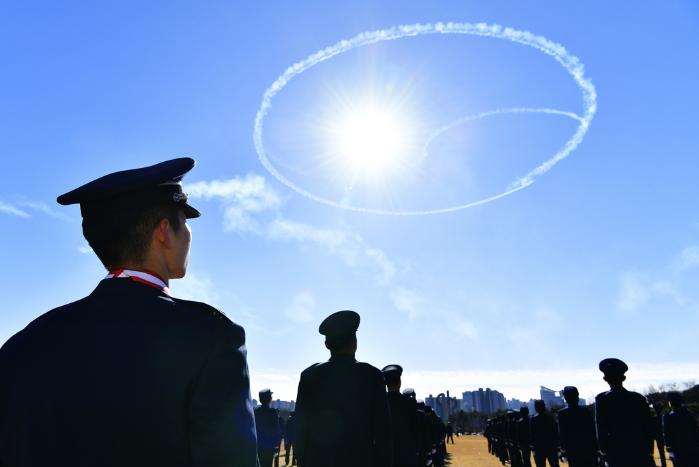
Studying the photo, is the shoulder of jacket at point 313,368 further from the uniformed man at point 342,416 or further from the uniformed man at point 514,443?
the uniformed man at point 514,443

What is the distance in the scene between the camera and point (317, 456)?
17.3ft

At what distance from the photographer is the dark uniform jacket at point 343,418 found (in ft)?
17.0

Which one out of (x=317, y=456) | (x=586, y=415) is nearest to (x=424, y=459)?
(x=586, y=415)

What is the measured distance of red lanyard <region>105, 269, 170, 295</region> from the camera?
1859mm

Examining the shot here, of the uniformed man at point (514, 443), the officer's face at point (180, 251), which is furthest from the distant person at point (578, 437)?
the officer's face at point (180, 251)

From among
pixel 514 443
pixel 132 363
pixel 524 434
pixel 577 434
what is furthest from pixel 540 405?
pixel 132 363

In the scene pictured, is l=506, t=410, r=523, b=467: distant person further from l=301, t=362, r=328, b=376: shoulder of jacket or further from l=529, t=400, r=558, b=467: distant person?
l=301, t=362, r=328, b=376: shoulder of jacket

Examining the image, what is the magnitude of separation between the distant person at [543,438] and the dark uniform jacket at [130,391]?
1507cm

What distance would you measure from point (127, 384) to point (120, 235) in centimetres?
60

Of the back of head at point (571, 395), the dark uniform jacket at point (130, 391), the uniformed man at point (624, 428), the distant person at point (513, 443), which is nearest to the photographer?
the dark uniform jacket at point (130, 391)

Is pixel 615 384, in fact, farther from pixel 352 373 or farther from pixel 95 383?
pixel 95 383

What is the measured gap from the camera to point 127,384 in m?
1.57

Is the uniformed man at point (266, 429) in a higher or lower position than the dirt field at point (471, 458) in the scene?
higher

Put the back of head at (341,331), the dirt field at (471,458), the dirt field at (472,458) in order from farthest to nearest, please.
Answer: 1. the dirt field at (471,458)
2. the dirt field at (472,458)
3. the back of head at (341,331)
